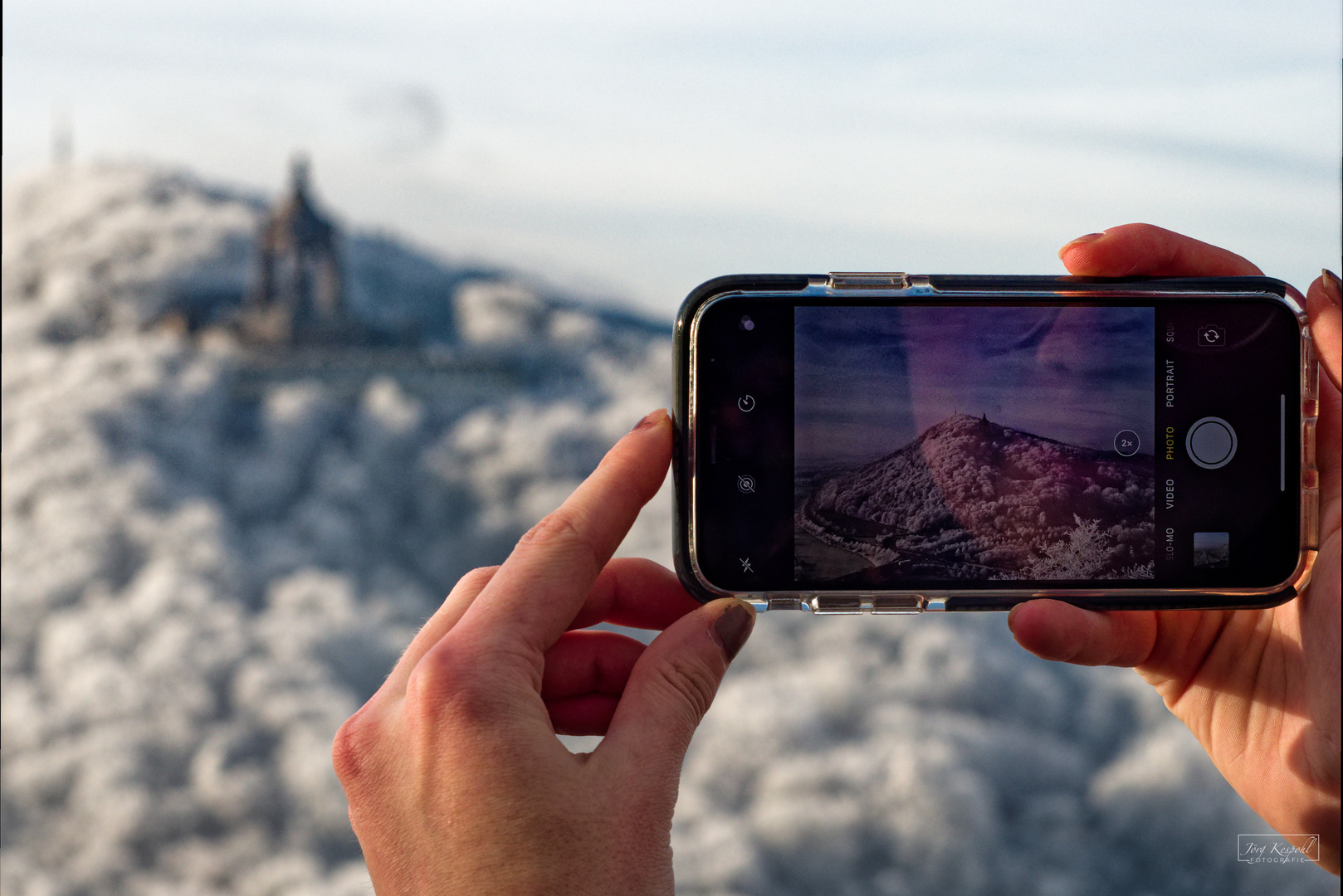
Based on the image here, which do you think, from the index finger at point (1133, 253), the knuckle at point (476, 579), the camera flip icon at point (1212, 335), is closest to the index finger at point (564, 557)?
the knuckle at point (476, 579)

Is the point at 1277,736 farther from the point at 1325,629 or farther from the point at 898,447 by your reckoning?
the point at 898,447

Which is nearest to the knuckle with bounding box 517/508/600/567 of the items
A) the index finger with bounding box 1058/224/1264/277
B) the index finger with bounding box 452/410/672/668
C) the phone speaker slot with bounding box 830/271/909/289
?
the index finger with bounding box 452/410/672/668

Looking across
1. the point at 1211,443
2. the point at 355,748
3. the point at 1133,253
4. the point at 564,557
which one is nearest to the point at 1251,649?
the point at 1211,443

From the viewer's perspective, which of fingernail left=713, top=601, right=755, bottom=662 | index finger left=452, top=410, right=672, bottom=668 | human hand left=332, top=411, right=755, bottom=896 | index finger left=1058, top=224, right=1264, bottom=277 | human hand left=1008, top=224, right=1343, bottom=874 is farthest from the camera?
index finger left=1058, top=224, right=1264, bottom=277

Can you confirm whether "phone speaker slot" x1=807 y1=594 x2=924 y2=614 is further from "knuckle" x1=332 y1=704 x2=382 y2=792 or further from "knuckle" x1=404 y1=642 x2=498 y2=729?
"knuckle" x1=332 y1=704 x2=382 y2=792

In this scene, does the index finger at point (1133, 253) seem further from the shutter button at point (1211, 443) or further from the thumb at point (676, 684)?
the thumb at point (676, 684)

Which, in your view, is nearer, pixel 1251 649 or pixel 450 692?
pixel 450 692

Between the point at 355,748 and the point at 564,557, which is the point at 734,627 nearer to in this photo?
the point at 564,557
